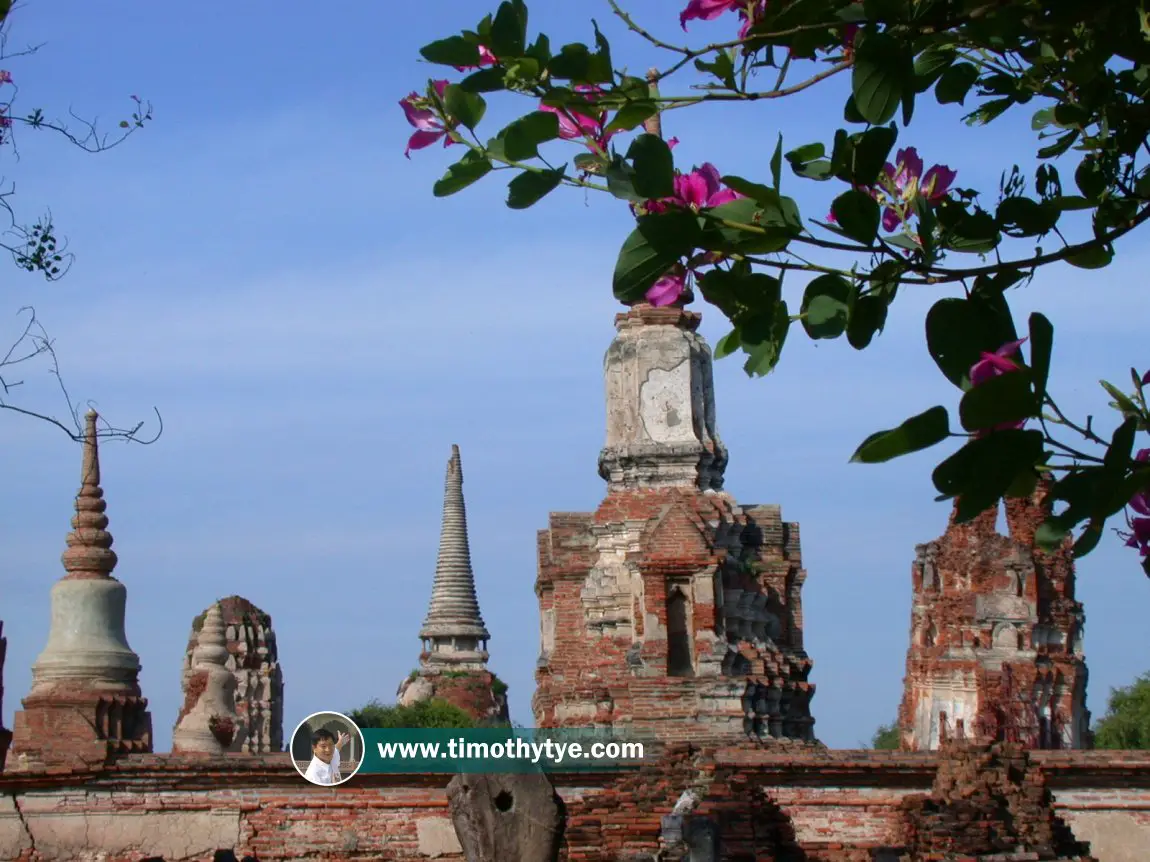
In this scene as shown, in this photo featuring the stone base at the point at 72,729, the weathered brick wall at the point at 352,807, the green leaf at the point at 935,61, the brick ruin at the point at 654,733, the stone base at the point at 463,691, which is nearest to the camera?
the green leaf at the point at 935,61

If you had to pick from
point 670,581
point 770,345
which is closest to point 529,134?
point 770,345

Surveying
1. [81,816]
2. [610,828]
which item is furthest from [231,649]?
[610,828]

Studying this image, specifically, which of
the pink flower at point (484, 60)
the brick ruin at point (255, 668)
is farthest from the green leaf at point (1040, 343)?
the brick ruin at point (255, 668)

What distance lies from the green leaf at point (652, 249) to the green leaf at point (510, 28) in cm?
40

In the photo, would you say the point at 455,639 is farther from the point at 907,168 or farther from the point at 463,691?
the point at 907,168

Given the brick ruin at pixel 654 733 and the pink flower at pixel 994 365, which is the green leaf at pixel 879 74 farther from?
the brick ruin at pixel 654 733

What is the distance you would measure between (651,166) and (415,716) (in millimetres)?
24308

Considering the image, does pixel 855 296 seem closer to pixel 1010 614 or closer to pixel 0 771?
pixel 0 771

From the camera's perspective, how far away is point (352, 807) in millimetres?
13523

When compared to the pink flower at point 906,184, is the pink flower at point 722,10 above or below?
above

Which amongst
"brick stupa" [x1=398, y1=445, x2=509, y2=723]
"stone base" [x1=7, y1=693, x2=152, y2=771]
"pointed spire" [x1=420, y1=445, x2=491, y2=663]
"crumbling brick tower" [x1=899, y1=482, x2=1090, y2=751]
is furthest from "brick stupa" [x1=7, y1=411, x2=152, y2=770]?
"pointed spire" [x1=420, y1=445, x2=491, y2=663]

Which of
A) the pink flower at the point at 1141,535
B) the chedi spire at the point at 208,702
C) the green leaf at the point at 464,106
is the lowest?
the pink flower at the point at 1141,535

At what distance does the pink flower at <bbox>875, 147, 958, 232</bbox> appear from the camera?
13.0 feet

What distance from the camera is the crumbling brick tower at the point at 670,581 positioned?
1709 centimetres
